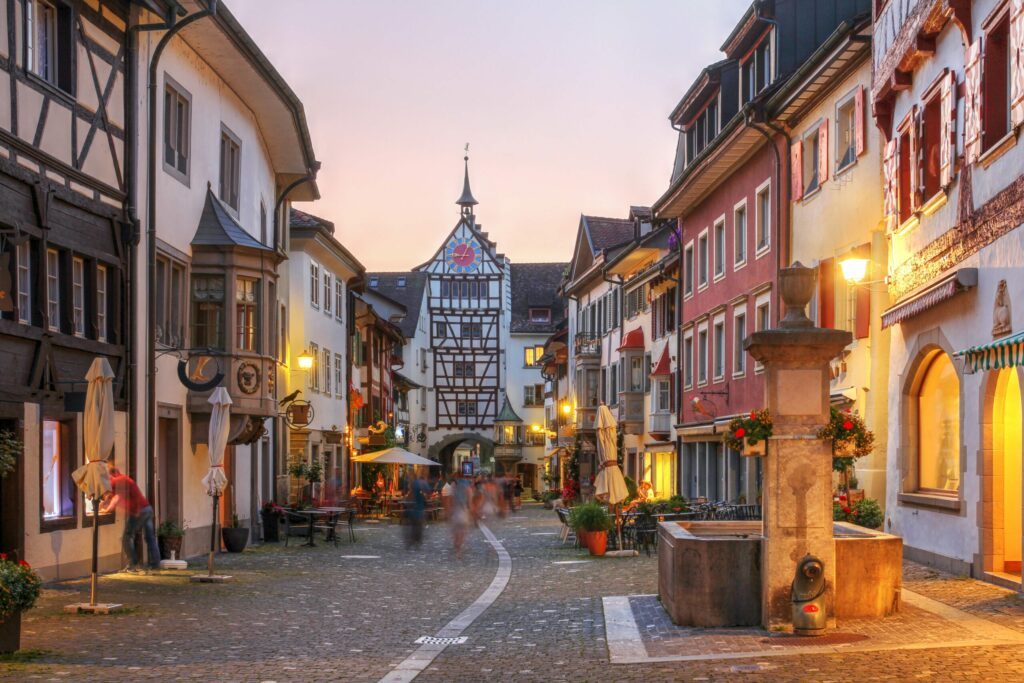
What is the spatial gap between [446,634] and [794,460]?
146 inches

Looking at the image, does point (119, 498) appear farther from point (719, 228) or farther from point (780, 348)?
point (719, 228)

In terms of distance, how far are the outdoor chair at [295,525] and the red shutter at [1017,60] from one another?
19723mm

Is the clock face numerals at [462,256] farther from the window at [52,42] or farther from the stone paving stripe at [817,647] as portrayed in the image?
the stone paving stripe at [817,647]

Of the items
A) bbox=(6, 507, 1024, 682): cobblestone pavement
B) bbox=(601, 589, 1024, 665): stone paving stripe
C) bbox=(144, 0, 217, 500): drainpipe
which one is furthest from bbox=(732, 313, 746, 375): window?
bbox=(601, 589, 1024, 665): stone paving stripe

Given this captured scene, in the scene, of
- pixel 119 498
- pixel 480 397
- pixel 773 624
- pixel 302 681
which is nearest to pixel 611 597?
pixel 773 624

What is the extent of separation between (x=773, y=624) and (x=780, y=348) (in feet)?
7.81

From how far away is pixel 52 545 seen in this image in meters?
19.4

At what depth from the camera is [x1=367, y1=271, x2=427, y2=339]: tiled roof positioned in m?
88.4

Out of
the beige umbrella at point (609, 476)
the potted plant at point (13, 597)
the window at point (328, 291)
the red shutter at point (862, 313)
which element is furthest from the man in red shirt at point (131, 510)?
the window at point (328, 291)

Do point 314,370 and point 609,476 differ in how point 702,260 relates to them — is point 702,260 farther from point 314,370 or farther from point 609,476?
point 609,476

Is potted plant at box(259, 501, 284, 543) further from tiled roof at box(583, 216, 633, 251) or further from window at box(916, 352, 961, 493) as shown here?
tiled roof at box(583, 216, 633, 251)

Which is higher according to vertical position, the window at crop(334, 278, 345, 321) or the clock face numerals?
the clock face numerals

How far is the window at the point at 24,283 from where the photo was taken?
18.7 metres

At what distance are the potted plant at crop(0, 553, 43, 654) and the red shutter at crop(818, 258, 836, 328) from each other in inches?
682
